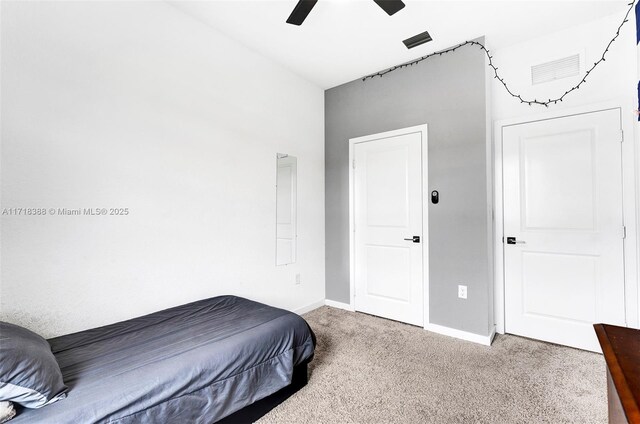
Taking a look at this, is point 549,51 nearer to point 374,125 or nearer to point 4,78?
point 374,125

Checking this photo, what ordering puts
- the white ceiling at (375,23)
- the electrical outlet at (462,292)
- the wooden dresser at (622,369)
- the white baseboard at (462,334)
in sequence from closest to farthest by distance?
the wooden dresser at (622,369), the white ceiling at (375,23), the white baseboard at (462,334), the electrical outlet at (462,292)

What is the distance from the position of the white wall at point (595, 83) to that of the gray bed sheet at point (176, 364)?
232 cm

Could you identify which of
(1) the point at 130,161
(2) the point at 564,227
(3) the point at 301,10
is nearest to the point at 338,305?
(2) the point at 564,227

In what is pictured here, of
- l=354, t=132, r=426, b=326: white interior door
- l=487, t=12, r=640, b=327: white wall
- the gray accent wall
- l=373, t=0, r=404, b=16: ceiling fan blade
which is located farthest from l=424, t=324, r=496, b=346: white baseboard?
l=373, t=0, r=404, b=16: ceiling fan blade

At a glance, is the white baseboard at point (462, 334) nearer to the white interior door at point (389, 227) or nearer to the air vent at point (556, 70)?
the white interior door at point (389, 227)

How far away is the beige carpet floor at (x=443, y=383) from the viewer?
1673mm

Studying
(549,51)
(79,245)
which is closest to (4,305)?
(79,245)

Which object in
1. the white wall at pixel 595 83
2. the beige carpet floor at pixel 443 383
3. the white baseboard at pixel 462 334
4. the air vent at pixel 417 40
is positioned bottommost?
the beige carpet floor at pixel 443 383

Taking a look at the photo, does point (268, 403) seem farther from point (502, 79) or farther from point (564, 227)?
point (502, 79)

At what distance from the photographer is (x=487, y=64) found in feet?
8.90

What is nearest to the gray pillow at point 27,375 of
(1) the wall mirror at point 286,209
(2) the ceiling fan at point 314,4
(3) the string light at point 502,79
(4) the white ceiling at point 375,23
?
(1) the wall mirror at point 286,209

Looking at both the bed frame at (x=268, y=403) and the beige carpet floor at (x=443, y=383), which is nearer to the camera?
the bed frame at (x=268, y=403)

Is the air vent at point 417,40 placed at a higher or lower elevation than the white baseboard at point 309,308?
higher

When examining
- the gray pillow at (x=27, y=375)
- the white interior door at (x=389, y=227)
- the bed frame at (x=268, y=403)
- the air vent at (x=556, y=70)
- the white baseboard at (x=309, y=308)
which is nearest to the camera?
the gray pillow at (x=27, y=375)
